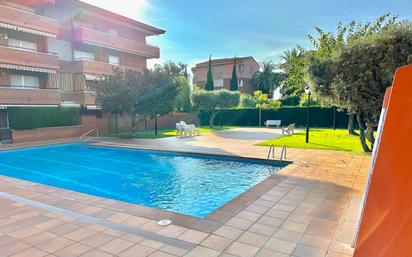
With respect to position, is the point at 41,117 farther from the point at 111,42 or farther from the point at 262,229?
the point at 262,229

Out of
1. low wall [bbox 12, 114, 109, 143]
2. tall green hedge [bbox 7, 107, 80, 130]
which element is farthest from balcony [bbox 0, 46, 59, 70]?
low wall [bbox 12, 114, 109, 143]

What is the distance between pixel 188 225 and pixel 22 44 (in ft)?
78.1

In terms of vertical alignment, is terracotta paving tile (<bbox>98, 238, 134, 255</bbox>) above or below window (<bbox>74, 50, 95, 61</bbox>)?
below

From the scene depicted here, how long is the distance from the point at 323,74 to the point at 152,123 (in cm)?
2091

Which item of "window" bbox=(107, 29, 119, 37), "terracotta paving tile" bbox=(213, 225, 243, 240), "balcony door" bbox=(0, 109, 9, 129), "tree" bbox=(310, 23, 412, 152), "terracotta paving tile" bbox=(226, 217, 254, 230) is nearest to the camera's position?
"terracotta paving tile" bbox=(213, 225, 243, 240)

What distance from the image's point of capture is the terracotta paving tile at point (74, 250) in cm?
377

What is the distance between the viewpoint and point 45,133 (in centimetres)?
2009

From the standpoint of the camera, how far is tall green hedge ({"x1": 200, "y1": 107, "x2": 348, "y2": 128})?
2851 centimetres

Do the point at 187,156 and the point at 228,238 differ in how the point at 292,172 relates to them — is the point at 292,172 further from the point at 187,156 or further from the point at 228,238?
the point at 187,156

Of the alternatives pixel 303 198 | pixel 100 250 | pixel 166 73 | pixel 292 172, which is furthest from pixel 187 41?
pixel 100 250

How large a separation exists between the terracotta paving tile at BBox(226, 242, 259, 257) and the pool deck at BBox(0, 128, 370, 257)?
0.05ft

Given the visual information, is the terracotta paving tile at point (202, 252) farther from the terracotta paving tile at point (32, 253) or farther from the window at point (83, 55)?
the window at point (83, 55)

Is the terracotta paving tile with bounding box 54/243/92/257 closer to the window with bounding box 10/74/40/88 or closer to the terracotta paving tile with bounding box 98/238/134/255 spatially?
the terracotta paving tile with bounding box 98/238/134/255

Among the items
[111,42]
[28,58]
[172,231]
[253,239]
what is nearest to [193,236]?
[172,231]
